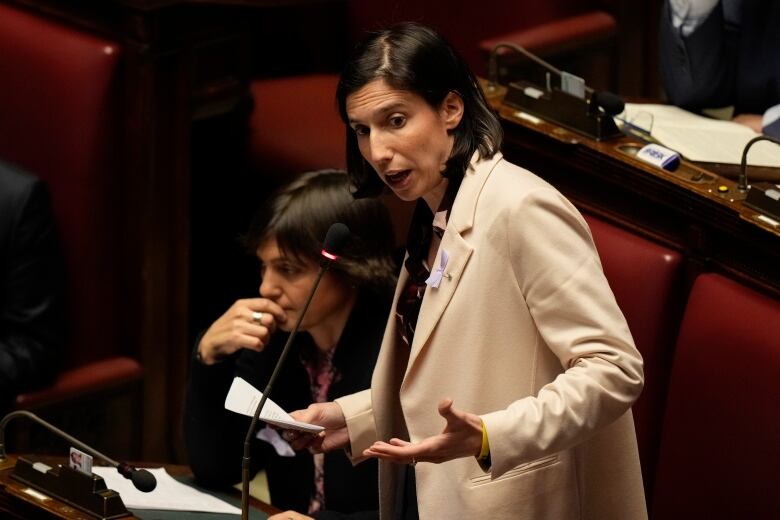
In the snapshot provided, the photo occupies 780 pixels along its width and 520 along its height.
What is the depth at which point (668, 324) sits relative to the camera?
189 cm

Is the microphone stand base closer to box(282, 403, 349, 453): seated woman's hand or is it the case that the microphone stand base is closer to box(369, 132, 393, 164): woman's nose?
box(282, 403, 349, 453): seated woman's hand

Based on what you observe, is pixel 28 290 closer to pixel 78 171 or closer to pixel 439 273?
pixel 78 171

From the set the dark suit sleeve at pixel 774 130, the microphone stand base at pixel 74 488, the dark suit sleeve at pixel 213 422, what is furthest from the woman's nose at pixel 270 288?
the dark suit sleeve at pixel 774 130

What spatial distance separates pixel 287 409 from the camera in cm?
203

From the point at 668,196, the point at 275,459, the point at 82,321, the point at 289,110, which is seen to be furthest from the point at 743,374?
the point at 289,110

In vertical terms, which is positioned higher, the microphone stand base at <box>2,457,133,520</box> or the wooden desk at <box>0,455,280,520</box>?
the microphone stand base at <box>2,457,133,520</box>

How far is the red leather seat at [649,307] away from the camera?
1.88 meters

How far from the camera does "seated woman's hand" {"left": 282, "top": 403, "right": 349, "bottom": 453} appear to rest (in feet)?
5.42

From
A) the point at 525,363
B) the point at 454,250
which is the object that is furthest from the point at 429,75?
the point at 525,363

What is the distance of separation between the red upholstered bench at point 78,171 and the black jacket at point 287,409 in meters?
0.50

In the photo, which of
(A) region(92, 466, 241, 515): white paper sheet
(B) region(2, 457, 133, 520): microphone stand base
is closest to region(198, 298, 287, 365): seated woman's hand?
(A) region(92, 466, 241, 515): white paper sheet

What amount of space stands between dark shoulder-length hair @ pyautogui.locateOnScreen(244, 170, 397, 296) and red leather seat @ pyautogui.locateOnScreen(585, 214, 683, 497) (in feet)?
0.98

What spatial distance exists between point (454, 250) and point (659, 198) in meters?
0.52

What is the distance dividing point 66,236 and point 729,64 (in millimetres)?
1129
